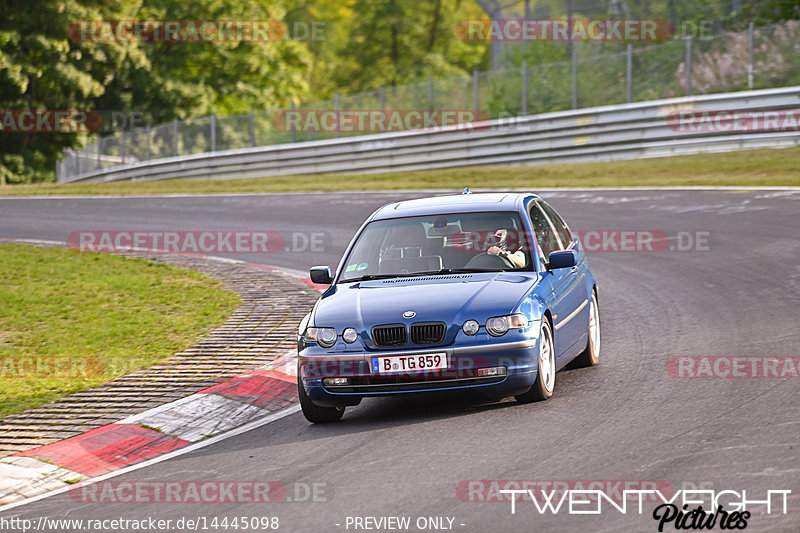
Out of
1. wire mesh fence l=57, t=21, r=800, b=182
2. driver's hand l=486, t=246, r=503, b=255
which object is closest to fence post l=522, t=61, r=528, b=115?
wire mesh fence l=57, t=21, r=800, b=182

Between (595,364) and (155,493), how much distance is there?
4411 mm

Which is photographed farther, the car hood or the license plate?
the car hood

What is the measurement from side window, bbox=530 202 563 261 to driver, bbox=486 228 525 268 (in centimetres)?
28

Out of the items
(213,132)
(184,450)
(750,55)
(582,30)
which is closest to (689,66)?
(750,55)

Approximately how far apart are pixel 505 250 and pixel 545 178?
1998cm

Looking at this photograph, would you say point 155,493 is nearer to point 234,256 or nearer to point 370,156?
point 234,256

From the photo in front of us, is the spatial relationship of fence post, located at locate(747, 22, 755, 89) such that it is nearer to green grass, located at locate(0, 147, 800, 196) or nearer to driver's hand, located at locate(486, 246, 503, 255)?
green grass, located at locate(0, 147, 800, 196)

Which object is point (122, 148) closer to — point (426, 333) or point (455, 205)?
point (455, 205)

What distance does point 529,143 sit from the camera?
3203 cm

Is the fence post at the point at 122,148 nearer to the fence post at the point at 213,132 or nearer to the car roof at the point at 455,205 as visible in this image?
the fence post at the point at 213,132

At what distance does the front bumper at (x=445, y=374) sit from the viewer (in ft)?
26.4

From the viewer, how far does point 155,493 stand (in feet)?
22.7

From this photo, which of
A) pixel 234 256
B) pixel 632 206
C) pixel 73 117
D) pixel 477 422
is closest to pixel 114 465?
pixel 477 422

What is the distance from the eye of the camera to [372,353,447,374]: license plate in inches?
316
